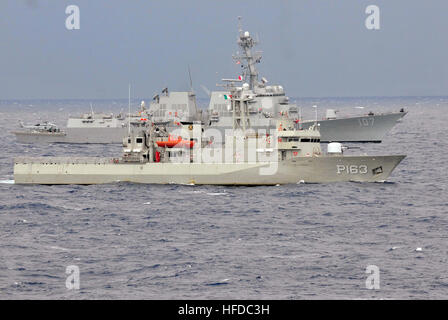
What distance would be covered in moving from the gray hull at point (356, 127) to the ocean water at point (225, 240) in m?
35.3

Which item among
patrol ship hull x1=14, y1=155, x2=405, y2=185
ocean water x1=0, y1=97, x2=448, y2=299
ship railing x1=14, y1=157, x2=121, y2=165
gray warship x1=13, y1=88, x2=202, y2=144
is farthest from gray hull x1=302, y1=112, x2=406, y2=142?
ship railing x1=14, y1=157, x2=121, y2=165

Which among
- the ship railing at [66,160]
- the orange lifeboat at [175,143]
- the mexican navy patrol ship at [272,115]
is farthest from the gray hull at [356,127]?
the ship railing at [66,160]

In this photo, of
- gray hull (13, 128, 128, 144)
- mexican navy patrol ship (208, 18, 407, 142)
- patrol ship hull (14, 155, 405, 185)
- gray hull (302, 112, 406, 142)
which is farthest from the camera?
gray hull (13, 128, 128, 144)

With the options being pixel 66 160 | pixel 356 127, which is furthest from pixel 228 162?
pixel 356 127

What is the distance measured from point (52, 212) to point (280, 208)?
41.0 feet

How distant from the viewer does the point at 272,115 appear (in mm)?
80438

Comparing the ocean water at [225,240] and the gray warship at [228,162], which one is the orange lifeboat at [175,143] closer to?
the gray warship at [228,162]

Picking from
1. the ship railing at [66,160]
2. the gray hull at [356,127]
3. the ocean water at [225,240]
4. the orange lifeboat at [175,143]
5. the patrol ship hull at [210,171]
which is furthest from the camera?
the gray hull at [356,127]

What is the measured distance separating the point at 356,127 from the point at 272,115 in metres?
13.1

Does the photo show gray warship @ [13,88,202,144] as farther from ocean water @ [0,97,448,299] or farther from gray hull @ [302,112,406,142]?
ocean water @ [0,97,448,299]

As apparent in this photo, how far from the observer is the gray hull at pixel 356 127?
3467 inches

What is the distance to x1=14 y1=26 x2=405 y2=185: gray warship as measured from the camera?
157ft

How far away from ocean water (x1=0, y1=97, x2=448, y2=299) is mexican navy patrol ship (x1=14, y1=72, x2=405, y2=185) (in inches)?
31.7

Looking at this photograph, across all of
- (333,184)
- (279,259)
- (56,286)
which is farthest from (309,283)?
(333,184)
